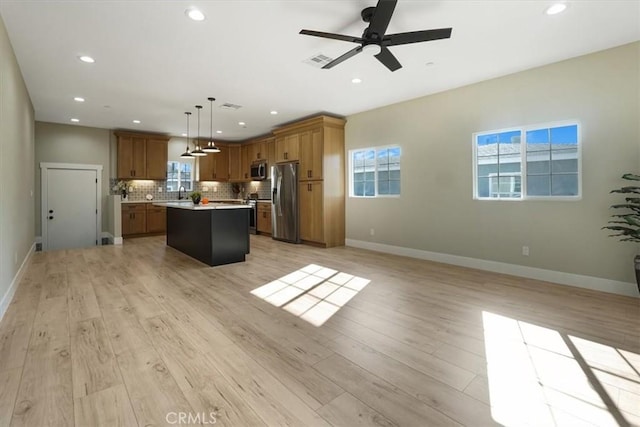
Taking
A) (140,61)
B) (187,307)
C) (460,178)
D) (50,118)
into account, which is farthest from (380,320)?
(50,118)

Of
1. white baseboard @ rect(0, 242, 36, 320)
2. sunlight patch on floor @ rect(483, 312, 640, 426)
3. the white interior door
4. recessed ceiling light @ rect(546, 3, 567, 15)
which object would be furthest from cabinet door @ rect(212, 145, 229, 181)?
sunlight patch on floor @ rect(483, 312, 640, 426)

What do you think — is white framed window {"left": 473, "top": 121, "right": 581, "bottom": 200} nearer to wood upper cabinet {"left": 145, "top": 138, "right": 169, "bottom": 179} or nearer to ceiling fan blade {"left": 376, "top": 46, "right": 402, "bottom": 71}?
ceiling fan blade {"left": 376, "top": 46, "right": 402, "bottom": 71}

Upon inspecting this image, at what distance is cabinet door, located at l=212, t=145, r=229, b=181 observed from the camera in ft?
30.6

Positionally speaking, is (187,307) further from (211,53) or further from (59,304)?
(211,53)

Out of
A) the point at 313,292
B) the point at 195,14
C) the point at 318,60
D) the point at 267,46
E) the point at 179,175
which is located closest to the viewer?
the point at 195,14

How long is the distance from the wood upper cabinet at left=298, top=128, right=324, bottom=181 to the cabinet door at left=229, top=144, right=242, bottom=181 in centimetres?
345

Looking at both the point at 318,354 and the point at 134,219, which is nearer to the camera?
the point at 318,354

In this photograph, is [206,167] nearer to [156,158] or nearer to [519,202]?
[156,158]

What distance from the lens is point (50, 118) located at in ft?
21.8

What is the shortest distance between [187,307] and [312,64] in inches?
130

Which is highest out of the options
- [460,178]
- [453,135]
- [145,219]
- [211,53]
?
[211,53]

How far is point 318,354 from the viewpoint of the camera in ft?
7.14

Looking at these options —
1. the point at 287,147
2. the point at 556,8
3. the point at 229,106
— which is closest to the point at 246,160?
the point at 287,147

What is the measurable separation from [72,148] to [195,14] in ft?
21.5
